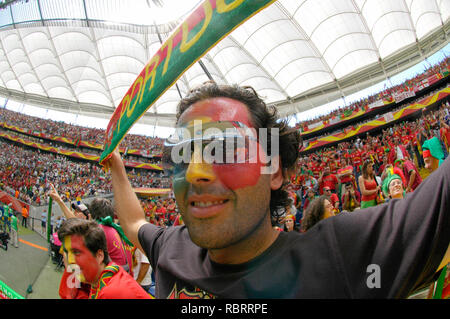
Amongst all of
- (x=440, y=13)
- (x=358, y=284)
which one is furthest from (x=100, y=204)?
(x=440, y=13)

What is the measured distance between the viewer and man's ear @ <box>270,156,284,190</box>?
3.15 feet

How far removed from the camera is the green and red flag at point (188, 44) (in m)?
0.75

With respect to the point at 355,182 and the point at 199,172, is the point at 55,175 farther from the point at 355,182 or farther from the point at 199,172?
the point at 199,172

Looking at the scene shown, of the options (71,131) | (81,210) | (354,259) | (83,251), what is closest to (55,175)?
(71,131)

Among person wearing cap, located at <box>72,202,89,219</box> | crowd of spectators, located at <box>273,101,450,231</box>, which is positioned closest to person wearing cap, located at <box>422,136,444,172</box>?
crowd of spectators, located at <box>273,101,450,231</box>

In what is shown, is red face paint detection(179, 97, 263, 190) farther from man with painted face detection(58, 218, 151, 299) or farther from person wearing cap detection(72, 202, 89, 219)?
person wearing cap detection(72, 202, 89, 219)

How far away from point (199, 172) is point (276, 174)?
1.16 ft

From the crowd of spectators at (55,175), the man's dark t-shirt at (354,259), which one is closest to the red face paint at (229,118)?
the man's dark t-shirt at (354,259)

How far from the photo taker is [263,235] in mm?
845

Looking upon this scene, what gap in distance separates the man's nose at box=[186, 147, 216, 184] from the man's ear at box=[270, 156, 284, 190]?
0.27m

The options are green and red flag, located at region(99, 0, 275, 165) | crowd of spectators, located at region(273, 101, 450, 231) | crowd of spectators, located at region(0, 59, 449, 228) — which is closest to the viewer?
green and red flag, located at region(99, 0, 275, 165)

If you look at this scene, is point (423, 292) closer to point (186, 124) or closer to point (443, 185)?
point (443, 185)

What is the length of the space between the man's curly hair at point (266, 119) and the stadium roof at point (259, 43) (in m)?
13.9

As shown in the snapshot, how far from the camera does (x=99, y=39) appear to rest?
2312 centimetres
